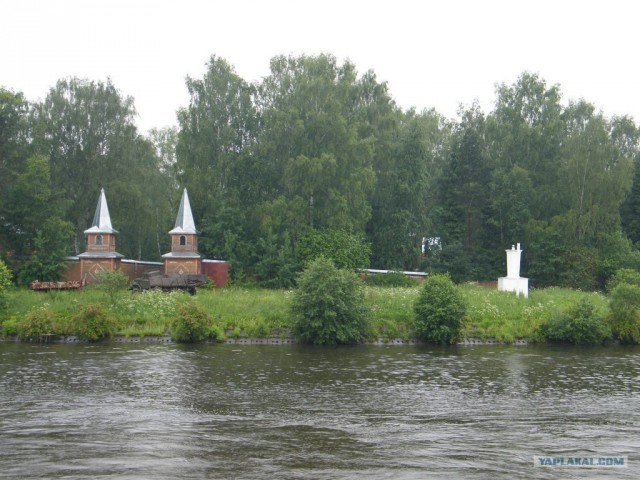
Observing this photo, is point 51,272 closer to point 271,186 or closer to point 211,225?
point 211,225

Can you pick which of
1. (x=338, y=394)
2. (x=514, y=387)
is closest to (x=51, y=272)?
(x=338, y=394)

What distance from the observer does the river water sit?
15180 mm

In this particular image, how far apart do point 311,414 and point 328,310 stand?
13850mm

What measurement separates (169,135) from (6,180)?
26.2 meters

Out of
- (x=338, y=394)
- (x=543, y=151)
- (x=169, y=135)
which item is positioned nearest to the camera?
(x=338, y=394)

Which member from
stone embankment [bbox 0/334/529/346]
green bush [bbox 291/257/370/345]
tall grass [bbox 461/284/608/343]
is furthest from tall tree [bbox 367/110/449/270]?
green bush [bbox 291/257/370/345]

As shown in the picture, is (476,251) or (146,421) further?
(476,251)

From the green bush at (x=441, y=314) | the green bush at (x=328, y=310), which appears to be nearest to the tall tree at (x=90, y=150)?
the green bush at (x=328, y=310)

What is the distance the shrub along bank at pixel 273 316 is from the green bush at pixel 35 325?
48 mm

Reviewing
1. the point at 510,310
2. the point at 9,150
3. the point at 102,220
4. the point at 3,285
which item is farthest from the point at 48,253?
the point at 510,310

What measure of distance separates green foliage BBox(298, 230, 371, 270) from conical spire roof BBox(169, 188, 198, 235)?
731 centimetres

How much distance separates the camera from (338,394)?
73.7 ft

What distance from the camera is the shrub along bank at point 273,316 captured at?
3434 cm

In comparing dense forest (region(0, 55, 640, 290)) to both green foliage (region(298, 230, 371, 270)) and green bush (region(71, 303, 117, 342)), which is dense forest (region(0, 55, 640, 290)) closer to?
green foliage (region(298, 230, 371, 270))
